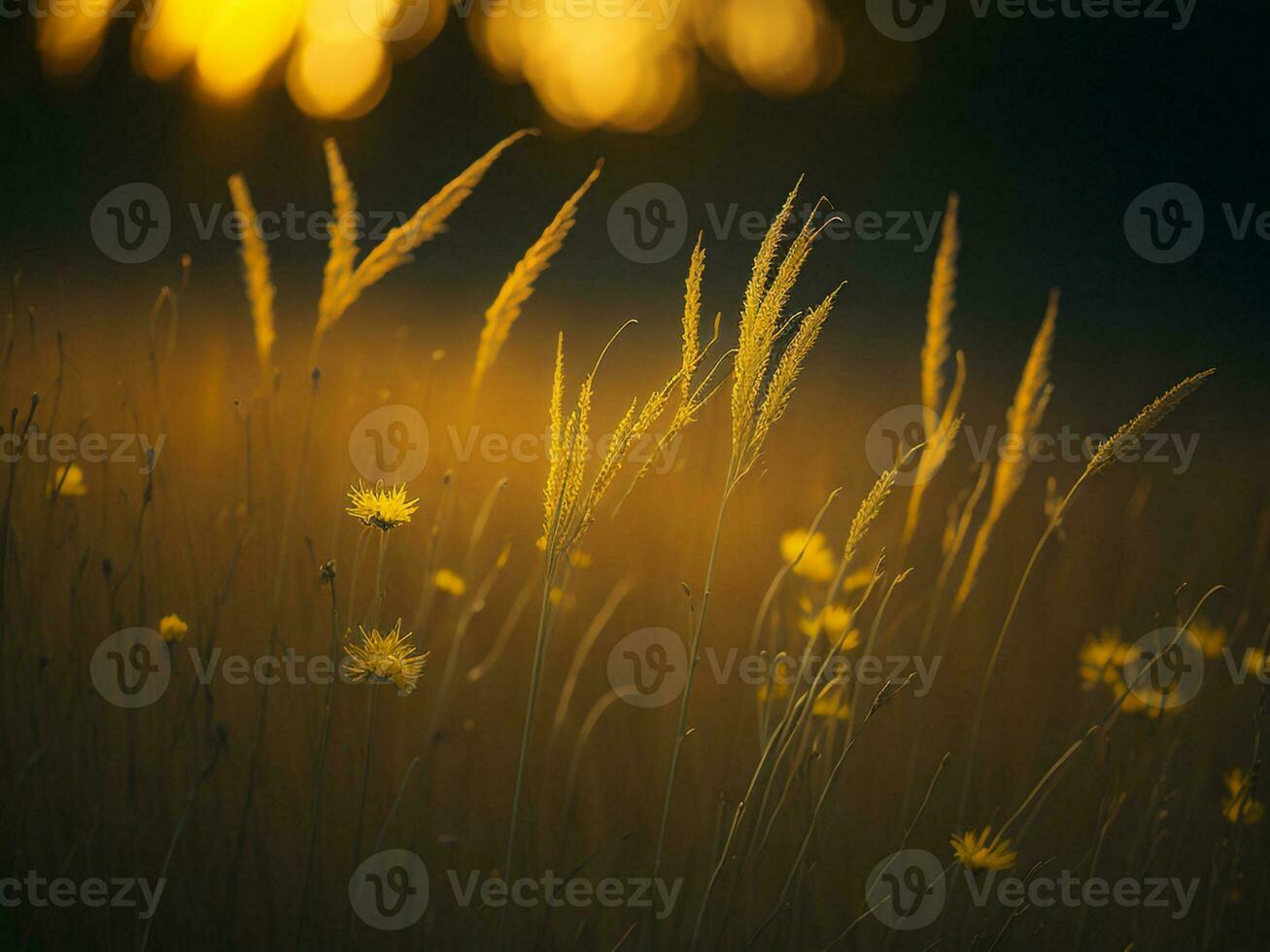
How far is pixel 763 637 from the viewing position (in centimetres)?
170

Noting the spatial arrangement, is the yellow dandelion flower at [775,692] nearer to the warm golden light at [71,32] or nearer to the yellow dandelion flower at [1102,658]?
the yellow dandelion flower at [1102,658]

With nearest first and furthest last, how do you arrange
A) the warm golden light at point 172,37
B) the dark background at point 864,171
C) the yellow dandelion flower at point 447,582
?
the yellow dandelion flower at point 447,582
the warm golden light at point 172,37
the dark background at point 864,171

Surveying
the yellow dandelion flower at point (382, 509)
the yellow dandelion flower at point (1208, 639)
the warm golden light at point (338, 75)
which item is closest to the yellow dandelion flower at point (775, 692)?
the yellow dandelion flower at point (382, 509)

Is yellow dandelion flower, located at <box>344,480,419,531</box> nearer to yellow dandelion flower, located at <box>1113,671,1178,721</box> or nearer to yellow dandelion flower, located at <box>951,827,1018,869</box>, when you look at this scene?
yellow dandelion flower, located at <box>951,827,1018,869</box>

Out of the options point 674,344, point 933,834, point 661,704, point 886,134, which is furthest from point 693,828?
point 886,134

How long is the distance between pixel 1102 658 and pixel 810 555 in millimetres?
524

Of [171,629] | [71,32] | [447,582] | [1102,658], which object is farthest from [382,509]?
[71,32]

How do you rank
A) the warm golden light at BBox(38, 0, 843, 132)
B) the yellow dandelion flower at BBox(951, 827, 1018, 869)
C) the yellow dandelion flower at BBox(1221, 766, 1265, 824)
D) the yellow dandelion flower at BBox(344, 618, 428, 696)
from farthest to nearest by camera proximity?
the warm golden light at BBox(38, 0, 843, 132) < the yellow dandelion flower at BBox(1221, 766, 1265, 824) < the yellow dandelion flower at BBox(951, 827, 1018, 869) < the yellow dandelion flower at BBox(344, 618, 428, 696)

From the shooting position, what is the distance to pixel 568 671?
4.76 feet

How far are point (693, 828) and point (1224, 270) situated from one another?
551cm

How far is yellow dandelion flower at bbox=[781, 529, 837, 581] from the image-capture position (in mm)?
1703

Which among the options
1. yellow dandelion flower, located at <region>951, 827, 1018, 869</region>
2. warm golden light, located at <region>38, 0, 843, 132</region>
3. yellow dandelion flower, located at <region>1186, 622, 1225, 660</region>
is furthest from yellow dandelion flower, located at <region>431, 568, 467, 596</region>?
warm golden light, located at <region>38, 0, 843, 132</region>

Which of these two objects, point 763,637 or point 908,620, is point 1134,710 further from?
point 763,637

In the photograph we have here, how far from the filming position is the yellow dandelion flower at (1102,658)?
1.49 m
